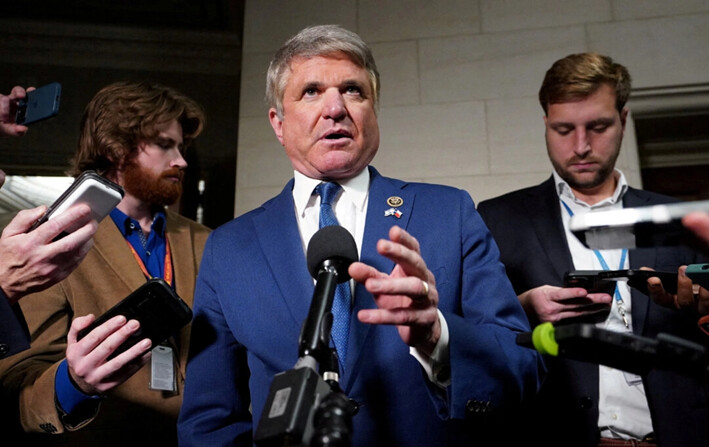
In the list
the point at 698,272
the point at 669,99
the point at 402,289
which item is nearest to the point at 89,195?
the point at 402,289

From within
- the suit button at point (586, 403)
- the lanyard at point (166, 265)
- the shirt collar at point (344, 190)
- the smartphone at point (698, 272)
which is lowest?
the suit button at point (586, 403)

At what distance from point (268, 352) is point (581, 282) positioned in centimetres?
87

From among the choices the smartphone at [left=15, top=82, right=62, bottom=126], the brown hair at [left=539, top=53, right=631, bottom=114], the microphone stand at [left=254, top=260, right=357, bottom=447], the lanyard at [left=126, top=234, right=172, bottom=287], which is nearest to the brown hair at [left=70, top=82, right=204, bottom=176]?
the lanyard at [left=126, top=234, right=172, bottom=287]

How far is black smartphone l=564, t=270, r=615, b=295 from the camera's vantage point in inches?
68.3

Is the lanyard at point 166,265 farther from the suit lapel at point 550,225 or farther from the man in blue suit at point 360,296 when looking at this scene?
the suit lapel at point 550,225

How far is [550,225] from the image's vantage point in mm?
2254

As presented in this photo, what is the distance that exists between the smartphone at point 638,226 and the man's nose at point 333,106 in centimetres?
94

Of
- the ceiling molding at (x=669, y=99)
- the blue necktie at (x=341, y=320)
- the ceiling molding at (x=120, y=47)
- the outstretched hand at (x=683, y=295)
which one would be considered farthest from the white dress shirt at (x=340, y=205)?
the ceiling molding at (x=120, y=47)

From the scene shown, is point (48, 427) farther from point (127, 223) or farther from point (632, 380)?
point (632, 380)

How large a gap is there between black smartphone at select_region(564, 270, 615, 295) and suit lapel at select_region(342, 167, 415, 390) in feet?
1.64

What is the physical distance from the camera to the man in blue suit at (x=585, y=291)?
1.85 meters

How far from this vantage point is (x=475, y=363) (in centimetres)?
123

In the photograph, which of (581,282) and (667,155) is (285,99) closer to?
(581,282)

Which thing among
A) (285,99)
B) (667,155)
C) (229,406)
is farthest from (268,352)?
(667,155)
